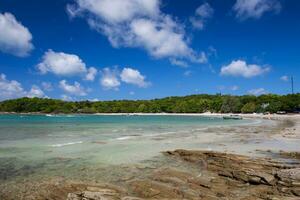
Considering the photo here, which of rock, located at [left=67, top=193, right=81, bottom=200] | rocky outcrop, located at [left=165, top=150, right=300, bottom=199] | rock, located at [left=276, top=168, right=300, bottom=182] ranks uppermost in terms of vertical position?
rock, located at [left=276, top=168, right=300, bottom=182]

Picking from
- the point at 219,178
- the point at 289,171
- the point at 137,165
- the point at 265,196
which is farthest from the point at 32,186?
the point at 289,171

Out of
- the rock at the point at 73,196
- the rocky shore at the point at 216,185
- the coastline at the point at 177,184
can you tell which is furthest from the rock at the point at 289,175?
the rock at the point at 73,196

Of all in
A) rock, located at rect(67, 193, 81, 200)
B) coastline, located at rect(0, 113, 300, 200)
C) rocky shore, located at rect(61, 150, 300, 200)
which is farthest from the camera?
coastline, located at rect(0, 113, 300, 200)

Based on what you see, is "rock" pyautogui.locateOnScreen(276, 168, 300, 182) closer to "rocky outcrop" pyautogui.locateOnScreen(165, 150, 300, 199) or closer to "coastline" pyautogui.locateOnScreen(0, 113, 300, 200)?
"rocky outcrop" pyautogui.locateOnScreen(165, 150, 300, 199)

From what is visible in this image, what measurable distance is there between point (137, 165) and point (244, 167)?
6.59m

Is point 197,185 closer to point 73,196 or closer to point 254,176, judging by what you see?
point 254,176

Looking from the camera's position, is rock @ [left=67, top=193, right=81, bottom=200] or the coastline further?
the coastline

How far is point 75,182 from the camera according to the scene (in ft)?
51.1

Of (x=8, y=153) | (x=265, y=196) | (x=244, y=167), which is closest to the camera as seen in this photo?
(x=265, y=196)

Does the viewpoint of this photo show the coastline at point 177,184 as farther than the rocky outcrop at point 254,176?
Yes

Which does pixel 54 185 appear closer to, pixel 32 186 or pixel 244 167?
pixel 32 186

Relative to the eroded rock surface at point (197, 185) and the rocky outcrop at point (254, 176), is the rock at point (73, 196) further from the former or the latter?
the rocky outcrop at point (254, 176)

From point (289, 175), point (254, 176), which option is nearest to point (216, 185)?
point (254, 176)

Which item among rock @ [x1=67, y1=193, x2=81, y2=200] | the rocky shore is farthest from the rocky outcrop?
rock @ [x1=67, y1=193, x2=81, y2=200]
